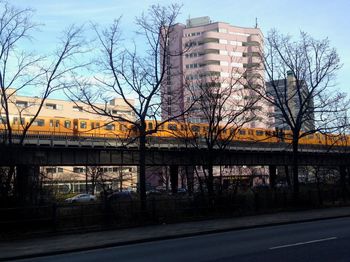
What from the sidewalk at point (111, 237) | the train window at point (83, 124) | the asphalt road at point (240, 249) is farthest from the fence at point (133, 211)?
the train window at point (83, 124)

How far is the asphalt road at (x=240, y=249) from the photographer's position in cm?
1097

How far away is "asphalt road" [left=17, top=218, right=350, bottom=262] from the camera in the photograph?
11.0 m

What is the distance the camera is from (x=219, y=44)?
13475 cm

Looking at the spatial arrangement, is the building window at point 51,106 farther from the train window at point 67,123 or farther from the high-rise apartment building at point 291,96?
the high-rise apartment building at point 291,96

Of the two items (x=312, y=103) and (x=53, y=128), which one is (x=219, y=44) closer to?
(x=53, y=128)

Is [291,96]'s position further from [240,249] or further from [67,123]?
[67,123]

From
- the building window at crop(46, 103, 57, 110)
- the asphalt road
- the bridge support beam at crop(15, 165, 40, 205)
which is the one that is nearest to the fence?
the bridge support beam at crop(15, 165, 40, 205)

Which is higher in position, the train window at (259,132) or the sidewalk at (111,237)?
the train window at (259,132)

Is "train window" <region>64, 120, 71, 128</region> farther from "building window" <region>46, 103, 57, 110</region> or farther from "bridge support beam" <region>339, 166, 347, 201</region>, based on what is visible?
"building window" <region>46, 103, 57, 110</region>

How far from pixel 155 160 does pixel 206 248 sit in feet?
126

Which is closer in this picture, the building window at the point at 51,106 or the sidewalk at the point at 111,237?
the sidewalk at the point at 111,237

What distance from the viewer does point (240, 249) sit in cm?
1254

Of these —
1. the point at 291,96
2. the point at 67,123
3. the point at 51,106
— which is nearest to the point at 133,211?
the point at 291,96

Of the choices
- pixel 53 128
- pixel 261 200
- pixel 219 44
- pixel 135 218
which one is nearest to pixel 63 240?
pixel 135 218
